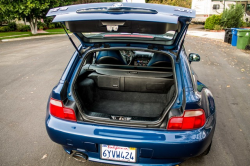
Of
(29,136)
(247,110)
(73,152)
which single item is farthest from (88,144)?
(247,110)

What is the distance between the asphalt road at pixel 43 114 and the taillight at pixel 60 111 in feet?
2.38

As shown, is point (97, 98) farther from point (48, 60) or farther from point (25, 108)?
point (48, 60)

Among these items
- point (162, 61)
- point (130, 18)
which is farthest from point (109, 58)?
point (130, 18)

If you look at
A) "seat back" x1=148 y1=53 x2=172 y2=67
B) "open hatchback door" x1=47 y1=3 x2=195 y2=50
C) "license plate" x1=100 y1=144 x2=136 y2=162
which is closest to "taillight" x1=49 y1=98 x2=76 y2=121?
"license plate" x1=100 y1=144 x2=136 y2=162

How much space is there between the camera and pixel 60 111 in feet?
8.18

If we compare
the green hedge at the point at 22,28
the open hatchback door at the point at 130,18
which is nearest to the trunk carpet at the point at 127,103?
the open hatchback door at the point at 130,18

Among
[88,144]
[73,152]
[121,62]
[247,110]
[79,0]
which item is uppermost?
[79,0]

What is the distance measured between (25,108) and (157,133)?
3.33m

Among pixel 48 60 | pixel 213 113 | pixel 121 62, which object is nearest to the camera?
pixel 213 113

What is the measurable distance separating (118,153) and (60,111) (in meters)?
0.81

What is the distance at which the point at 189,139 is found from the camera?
2.18m

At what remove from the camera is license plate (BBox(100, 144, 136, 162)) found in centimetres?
225

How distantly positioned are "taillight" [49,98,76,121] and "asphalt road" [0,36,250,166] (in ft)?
2.38

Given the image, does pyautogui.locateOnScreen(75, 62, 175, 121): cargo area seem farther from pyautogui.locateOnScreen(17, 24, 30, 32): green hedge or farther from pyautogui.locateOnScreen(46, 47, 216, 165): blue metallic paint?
pyautogui.locateOnScreen(17, 24, 30, 32): green hedge
